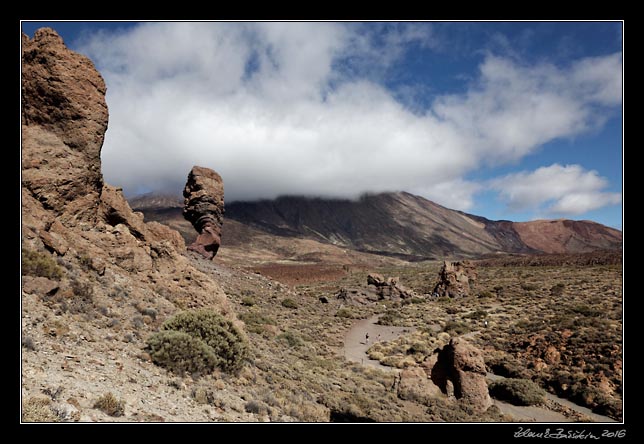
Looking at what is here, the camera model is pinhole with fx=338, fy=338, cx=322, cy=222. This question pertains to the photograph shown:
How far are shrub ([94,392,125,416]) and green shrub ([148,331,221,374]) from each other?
266 cm

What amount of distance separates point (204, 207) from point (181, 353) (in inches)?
1255

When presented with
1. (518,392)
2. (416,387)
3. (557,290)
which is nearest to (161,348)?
(416,387)

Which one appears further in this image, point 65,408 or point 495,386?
point 495,386

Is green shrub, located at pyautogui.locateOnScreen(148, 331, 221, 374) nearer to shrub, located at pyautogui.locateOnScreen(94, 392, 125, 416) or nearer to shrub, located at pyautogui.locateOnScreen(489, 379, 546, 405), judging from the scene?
shrub, located at pyautogui.locateOnScreen(94, 392, 125, 416)

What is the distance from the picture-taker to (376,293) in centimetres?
4638

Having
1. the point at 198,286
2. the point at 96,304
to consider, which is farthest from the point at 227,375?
the point at 198,286

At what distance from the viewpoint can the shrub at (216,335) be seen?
10.2 metres

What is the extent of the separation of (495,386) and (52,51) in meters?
23.2

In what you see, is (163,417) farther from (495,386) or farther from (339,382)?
(495,386)

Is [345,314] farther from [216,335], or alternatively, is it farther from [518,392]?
[216,335]

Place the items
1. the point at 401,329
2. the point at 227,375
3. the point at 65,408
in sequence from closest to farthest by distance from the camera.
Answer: the point at 65,408 < the point at 227,375 < the point at 401,329

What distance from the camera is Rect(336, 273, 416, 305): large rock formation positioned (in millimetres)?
44041

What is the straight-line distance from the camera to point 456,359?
1421 cm

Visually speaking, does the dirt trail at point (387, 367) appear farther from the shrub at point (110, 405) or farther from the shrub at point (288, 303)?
the shrub at point (110, 405)
